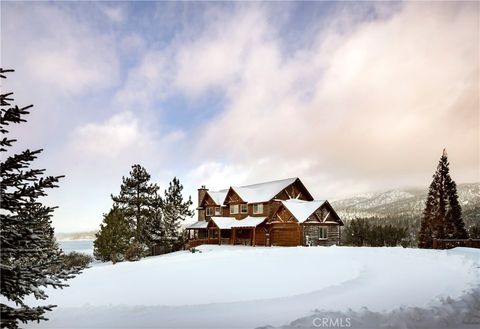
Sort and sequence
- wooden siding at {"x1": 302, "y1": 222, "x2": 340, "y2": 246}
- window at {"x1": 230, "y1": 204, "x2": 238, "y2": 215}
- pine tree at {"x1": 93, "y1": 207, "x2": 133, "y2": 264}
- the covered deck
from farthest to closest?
window at {"x1": 230, "y1": 204, "x2": 238, "y2": 215} < the covered deck < wooden siding at {"x1": 302, "y1": 222, "x2": 340, "y2": 246} < pine tree at {"x1": 93, "y1": 207, "x2": 133, "y2": 264}

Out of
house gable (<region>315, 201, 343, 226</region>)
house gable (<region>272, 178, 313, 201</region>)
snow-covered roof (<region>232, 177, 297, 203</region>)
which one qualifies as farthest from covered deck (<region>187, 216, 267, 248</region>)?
house gable (<region>315, 201, 343, 226</region>)

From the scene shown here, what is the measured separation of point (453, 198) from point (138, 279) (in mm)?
38598

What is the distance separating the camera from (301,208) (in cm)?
4562

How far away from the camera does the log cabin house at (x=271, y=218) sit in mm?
44312

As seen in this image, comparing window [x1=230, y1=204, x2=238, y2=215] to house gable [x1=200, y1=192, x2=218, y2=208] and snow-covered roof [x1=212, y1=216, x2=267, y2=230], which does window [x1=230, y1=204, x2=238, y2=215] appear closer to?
snow-covered roof [x1=212, y1=216, x2=267, y2=230]

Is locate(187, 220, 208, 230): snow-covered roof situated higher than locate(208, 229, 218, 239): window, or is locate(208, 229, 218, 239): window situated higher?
locate(187, 220, 208, 230): snow-covered roof

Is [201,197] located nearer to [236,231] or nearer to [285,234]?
[236,231]

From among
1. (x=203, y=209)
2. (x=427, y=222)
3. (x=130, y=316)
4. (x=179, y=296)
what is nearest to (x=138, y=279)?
(x=179, y=296)

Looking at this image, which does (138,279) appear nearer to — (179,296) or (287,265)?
(179,296)

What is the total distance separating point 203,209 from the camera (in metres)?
59.3

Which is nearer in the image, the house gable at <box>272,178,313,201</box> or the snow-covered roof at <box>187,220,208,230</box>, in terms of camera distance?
the house gable at <box>272,178,313,201</box>

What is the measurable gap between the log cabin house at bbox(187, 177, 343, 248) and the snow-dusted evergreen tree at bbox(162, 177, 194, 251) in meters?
2.63

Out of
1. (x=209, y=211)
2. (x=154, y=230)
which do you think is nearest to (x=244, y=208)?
(x=209, y=211)

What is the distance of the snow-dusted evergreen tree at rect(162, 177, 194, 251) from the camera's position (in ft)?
166
